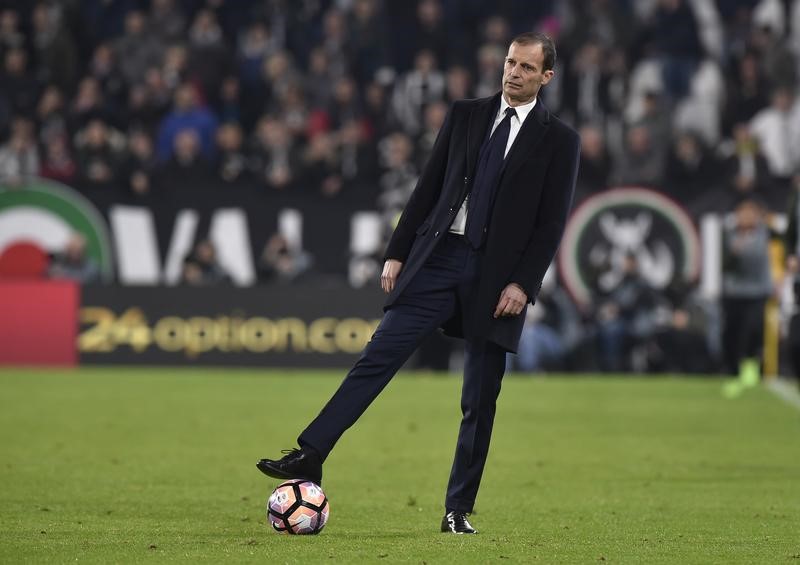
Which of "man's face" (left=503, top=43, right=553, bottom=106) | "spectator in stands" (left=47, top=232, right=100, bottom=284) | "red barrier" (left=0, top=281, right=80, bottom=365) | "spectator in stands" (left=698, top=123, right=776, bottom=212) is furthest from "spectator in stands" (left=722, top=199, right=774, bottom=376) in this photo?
"man's face" (left=503, top=43, right=553, bottom=106)

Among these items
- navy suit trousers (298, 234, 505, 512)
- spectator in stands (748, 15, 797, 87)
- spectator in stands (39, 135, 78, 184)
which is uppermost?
spectator in stands (748, 15, 797, 87)

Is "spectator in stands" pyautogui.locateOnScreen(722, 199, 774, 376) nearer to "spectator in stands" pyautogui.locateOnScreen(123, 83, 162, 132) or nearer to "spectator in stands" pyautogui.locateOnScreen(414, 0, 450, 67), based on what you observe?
"spectator in stands" pyautogui.locateOnScreen(414, 0, 450, 67)

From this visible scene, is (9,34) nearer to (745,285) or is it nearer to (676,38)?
(676,38)

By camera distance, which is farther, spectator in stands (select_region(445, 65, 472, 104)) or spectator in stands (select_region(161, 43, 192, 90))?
spectator in stands (select_region(161, 43, 192, 90))

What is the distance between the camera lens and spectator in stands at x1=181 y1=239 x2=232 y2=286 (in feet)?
71.2

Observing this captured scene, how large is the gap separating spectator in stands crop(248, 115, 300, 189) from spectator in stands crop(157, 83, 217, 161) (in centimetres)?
69

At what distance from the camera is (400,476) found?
10.1 meters

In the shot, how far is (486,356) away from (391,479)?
115 inches

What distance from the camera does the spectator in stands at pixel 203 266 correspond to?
2169cm

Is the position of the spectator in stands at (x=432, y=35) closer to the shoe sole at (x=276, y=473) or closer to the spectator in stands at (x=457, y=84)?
the spectator in stands at (x=457, y=84)

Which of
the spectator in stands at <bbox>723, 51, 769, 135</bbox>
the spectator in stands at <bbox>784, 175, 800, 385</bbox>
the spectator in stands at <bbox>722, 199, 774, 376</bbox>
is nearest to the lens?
the spectator in stands at <bbox>784, 175, 800, 385</bbox>

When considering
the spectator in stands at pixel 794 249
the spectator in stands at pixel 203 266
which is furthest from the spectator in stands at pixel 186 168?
the spectator in stands at pixel 794 249

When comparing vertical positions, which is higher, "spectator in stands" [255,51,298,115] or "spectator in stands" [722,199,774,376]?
"spectator in stands" [255,51,298,115]

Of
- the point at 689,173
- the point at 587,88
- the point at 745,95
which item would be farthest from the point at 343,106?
the point at 745,95
